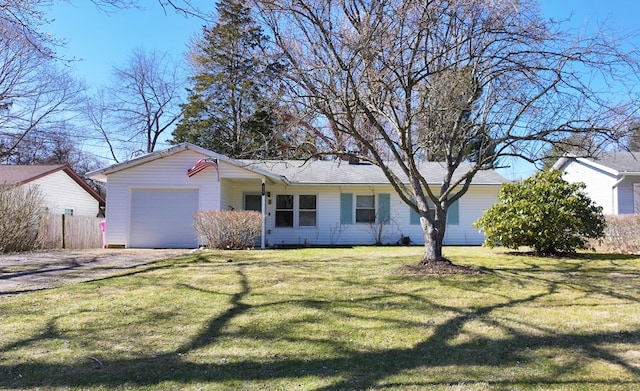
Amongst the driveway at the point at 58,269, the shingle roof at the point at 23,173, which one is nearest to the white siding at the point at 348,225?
the driveway at the point at 58,269

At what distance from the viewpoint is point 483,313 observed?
5273mm

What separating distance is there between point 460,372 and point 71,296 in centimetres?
526

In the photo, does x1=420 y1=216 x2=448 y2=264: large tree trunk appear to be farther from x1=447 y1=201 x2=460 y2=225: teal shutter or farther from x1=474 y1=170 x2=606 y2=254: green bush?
x1=447 y1=201 x2=460 y2=225: teal shutter

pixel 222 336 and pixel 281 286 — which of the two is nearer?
pixel 222 336

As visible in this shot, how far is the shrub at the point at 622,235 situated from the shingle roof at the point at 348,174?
452 centimetres

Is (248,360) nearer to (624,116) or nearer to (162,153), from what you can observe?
(624,116)

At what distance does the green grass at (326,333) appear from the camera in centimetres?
337

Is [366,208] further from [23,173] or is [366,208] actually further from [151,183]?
[23,173]

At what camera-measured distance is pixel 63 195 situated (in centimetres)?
2248

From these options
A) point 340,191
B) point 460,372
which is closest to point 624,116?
point 460,372

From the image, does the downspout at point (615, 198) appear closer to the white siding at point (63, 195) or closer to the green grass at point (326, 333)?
the green grass at point (326, 333)

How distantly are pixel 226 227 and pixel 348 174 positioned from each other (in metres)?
6.09

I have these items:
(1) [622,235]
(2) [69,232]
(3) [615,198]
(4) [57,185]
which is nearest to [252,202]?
(2) [69,232]

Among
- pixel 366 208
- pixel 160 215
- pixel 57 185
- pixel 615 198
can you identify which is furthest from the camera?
pixel 57 185
